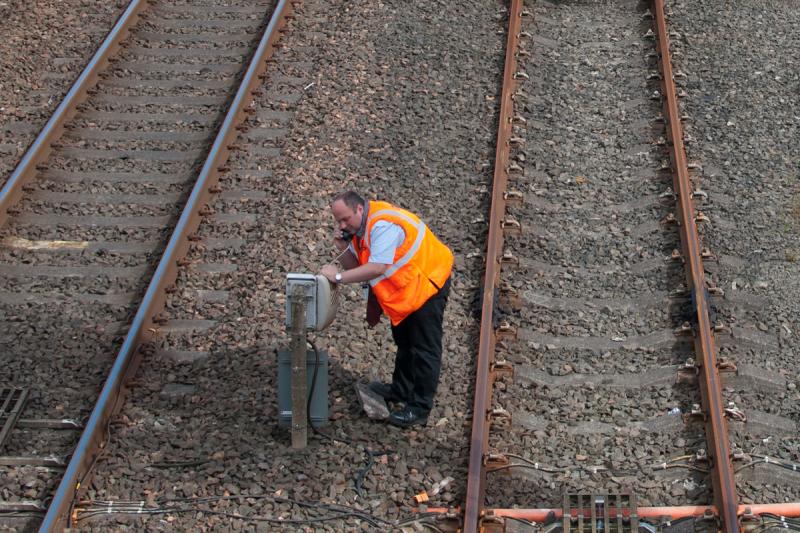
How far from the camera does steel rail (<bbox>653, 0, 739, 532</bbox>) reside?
6637 millimetres

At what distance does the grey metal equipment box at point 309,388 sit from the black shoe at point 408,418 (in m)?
0.43

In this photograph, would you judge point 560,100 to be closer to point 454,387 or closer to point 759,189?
point 759,189

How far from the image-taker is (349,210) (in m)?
6.80

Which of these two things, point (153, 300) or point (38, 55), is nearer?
point (153, 300)

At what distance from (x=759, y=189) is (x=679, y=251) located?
1419 millimetres

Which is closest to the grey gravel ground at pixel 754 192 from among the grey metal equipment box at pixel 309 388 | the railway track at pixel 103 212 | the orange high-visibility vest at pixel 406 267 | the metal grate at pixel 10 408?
the orange high-visibility vest at pixel 406 267

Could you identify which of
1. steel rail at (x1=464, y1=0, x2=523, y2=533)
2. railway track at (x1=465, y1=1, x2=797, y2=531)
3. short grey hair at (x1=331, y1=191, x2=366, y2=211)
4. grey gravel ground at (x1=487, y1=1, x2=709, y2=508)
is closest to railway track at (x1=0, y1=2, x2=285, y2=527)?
short grey hair at (x1=331, y1=191, x2=366, y2=211)

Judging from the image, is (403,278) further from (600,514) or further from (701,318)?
(701,318)

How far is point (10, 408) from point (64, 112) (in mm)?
4170

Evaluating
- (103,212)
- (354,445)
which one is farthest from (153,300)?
(354,445)

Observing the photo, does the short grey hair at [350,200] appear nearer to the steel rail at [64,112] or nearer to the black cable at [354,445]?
the black cable at [354,445]

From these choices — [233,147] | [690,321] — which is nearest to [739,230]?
[690,321]

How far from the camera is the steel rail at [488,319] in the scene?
264 inches

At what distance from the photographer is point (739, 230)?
9.40 metres
